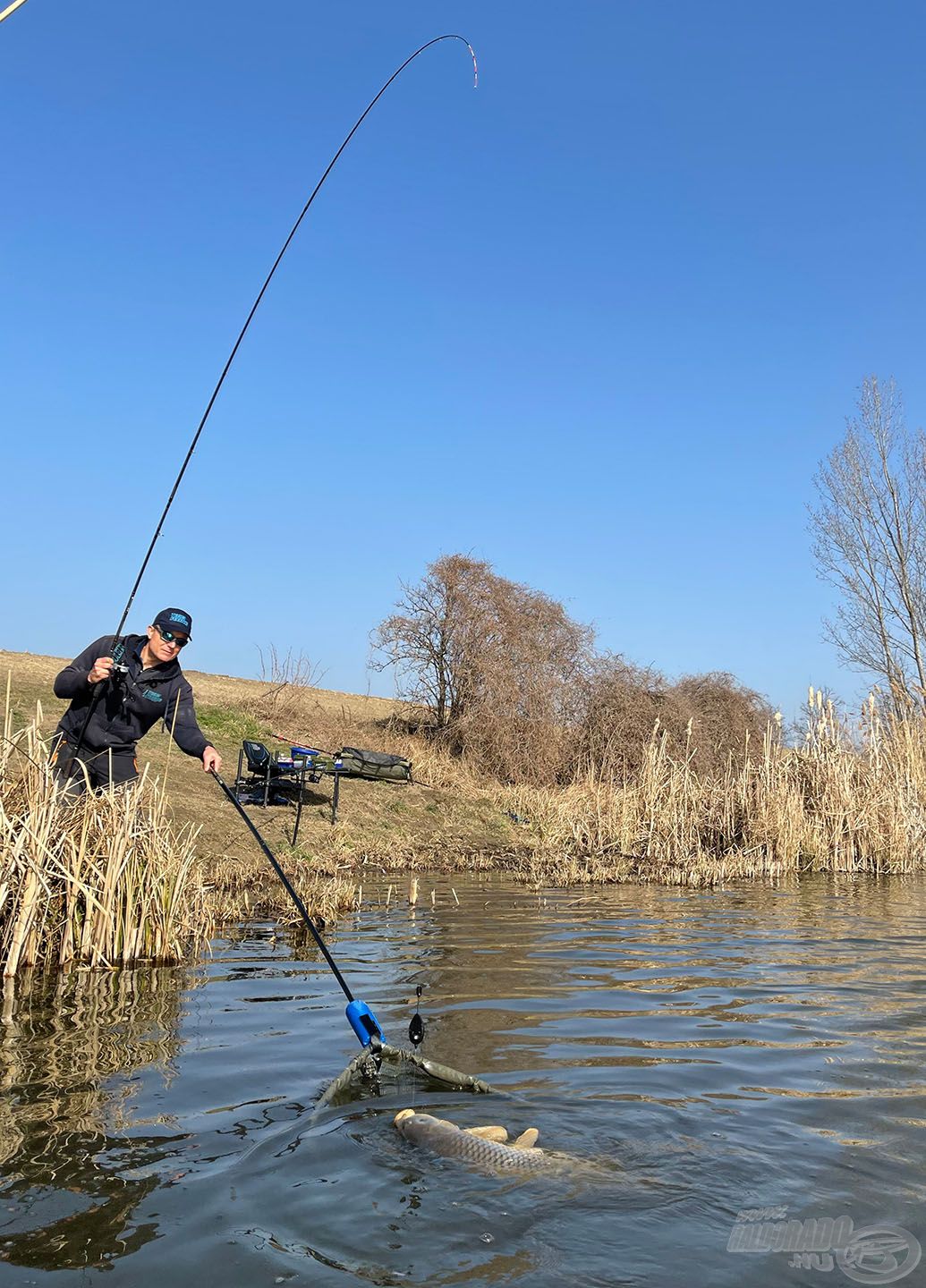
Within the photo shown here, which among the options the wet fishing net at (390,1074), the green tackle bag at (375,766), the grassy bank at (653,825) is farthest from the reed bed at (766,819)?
the wet fishing net at (390,1074)

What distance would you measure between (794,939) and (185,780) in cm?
964

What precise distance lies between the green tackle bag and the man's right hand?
11075mm

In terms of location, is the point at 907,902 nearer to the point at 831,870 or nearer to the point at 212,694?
the point at 831,870

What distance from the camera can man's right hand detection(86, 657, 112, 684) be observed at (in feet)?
21.3

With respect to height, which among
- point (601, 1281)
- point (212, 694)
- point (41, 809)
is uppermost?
point (212, 694)

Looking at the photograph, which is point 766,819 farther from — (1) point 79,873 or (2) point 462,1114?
(2) point 462,1114

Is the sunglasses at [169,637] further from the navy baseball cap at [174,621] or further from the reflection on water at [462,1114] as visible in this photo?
the reflection on water at [462,1114]

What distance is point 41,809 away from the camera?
641cm

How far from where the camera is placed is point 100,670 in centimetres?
650

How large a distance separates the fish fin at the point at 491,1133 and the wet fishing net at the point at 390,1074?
762 millimetres

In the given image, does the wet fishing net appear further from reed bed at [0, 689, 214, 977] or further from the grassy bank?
the grassy bank

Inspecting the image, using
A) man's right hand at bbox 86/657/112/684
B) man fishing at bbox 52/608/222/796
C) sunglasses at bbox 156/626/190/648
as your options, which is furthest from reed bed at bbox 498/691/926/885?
man's right hand at bbox 86/657/112/684

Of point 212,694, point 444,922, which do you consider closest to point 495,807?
point 212,694

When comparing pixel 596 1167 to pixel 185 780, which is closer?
pixel 596 1167
